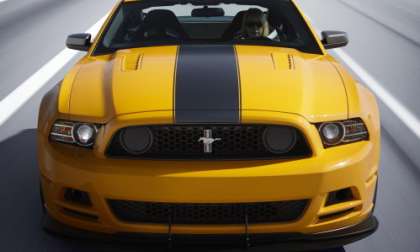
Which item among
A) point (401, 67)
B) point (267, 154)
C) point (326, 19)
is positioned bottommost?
point (326, 19)

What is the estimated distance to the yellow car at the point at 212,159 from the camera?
3.36 meters

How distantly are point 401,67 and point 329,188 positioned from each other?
686 centimetres

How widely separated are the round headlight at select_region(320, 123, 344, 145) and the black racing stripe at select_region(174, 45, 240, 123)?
0.45 metres

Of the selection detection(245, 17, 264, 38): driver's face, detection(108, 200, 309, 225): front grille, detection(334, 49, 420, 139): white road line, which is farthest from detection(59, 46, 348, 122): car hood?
detection(334, 49, 420, 139): white road line

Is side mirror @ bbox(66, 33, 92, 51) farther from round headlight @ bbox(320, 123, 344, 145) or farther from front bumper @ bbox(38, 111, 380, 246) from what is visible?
round headlight @ bbox(320, 123, 344, 145)

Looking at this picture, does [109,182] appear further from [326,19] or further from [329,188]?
[326,19]

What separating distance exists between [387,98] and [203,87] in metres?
4.41

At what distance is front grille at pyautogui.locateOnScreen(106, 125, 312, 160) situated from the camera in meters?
3.50

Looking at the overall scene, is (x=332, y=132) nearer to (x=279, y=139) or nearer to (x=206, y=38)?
(x=279, y=139)

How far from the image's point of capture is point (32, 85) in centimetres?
838

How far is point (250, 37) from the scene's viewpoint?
16.7 ft

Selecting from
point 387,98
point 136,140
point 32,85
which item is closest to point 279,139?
point 136,140

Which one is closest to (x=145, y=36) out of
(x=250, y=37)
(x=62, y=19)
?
(x=250, y=37)

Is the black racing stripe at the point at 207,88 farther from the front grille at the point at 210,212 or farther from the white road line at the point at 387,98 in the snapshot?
the white road line at the point at 387,98
